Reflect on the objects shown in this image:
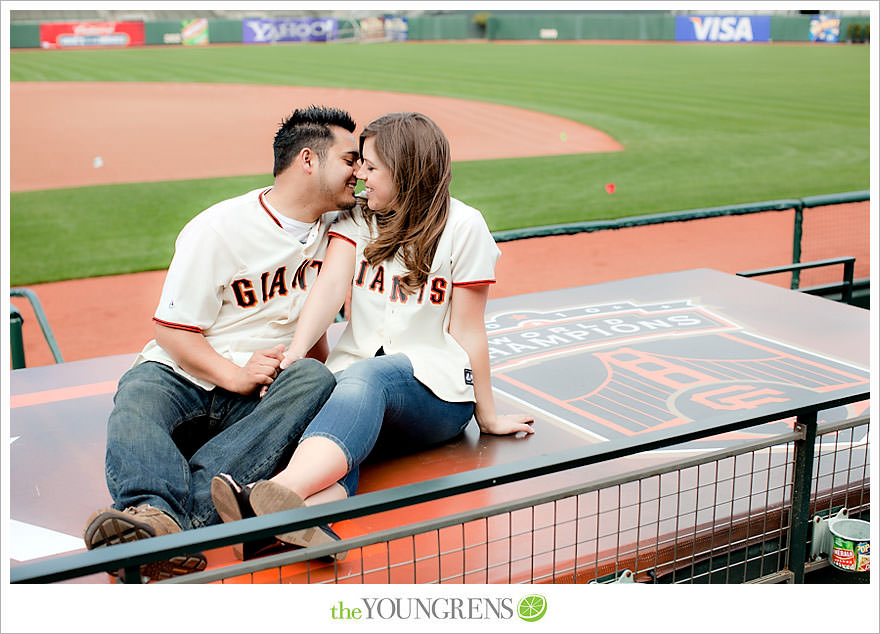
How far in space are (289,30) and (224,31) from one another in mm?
4002

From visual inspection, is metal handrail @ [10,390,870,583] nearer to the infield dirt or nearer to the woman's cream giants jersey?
the woman's cream giants jersey

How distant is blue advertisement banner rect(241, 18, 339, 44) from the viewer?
166ft

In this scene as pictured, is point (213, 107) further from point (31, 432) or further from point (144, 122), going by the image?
point (31, 432)

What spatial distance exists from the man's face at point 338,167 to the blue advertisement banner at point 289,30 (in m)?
50.0

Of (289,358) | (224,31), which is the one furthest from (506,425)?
Result: (224,31)

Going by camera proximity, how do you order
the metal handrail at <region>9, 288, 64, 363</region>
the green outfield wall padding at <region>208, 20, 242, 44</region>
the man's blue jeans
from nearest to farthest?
the man's blue jeans < the metal handrail at <region>9, 288, 64, 363</region> < the green outfield wall padding at <region>208, 20, 242, 44</region>

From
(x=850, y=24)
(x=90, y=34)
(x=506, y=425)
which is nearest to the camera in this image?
(x=506, y=425)

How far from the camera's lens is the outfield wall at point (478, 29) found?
146ft

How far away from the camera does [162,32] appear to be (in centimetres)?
4894

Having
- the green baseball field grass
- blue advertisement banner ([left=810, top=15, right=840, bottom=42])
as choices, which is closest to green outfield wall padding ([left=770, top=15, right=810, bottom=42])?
blue advertisement banner ([left=810, top=15, right=840, bottom=42])

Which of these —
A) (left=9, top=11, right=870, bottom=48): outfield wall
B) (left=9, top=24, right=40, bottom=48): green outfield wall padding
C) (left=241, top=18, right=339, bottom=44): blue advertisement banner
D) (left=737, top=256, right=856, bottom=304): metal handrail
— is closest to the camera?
(left=737, top=256, right=856, bottom=304): metal handrail

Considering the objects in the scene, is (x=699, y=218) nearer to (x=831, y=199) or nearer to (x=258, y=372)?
(x=831, y=199)

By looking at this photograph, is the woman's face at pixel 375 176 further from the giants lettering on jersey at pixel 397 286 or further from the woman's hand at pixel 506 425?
the woman's hand at pixel 506 425

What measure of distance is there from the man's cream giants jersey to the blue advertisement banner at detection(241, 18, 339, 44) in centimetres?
4999
